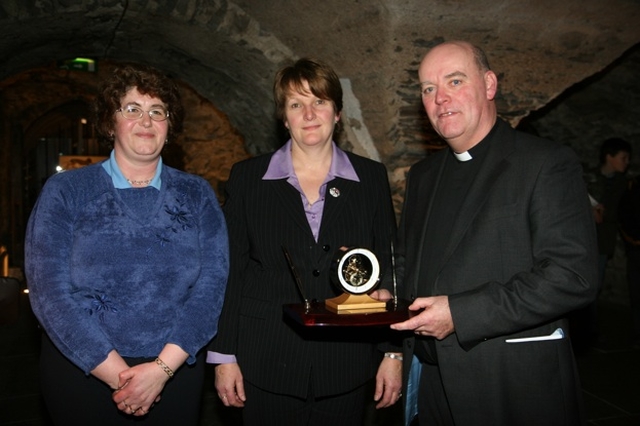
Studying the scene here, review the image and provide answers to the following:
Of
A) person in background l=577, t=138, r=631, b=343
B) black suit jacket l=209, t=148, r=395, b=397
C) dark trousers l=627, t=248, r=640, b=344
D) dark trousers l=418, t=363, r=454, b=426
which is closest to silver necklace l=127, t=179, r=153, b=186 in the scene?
black suit jacket l=209, t=148, r=395, b=397

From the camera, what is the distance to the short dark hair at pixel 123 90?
214 cm

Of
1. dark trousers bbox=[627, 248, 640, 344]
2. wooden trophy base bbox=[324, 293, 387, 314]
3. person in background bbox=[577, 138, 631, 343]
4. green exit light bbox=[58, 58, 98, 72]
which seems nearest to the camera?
wooden trophy base bbox=[324, 293, 387, 314]

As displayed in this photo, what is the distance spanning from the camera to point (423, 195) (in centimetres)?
230

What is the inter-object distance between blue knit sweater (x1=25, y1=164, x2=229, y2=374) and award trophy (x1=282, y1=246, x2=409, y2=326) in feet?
1.16

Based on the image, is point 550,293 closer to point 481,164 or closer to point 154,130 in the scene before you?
point 481,164

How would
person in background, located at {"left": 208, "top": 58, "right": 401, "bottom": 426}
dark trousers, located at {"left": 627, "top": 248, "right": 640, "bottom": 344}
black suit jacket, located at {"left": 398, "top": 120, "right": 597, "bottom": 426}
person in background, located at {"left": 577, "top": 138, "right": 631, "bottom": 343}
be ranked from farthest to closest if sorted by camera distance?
person in background, located at {"left": 577, "top": 138, "right": 631, "bottom": 343}, dark trousers, located at {"left": 627, "top": 248, "right": 640, "bottom": 344}, person in background, located at {"left": 208, "top": 58, "right": 401, "bottom": 426}, black suit jacket, located at {"left": 398, "top": 120, "right": 597, "bottom": 426}

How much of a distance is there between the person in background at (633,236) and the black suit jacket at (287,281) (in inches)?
165

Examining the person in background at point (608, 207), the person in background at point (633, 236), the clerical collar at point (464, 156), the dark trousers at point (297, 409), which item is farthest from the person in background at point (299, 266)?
the person in background at point (608, 207)

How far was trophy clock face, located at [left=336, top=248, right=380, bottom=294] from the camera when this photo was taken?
199 cm

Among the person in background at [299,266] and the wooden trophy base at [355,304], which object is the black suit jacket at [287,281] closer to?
the person in background at [299,266]

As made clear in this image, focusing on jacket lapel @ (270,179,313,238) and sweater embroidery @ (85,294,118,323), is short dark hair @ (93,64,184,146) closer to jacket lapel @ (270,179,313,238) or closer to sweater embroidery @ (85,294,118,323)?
jacket lapel @ (270,179,313,238)

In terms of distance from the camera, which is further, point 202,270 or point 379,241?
point 379,241

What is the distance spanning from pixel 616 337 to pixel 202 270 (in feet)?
17.6

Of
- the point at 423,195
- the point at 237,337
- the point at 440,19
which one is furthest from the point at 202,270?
the point at 440,19
